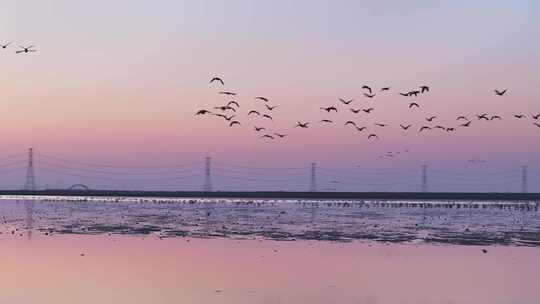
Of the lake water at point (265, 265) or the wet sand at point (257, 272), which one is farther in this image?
the lake water at point (265, 265)

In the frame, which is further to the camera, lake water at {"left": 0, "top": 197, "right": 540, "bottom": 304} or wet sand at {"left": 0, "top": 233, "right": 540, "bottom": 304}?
lake water at {"left": 0, "top": 197, "right": 540, "bottom": 304}

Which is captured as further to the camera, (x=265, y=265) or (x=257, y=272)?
(x=265, y=265)

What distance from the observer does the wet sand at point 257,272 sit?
20797 mm

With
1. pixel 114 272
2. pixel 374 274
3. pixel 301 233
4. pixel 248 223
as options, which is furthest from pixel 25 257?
pixel 248 223

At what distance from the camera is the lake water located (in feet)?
69.1

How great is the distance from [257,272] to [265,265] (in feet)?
5.39

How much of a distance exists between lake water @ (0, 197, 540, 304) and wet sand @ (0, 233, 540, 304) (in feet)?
0.10

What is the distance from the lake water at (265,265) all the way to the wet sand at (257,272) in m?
0.03

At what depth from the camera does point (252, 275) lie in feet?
81.1

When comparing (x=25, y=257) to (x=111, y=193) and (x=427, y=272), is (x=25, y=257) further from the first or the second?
(x=111, y=193)

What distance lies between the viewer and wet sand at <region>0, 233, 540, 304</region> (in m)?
20.8

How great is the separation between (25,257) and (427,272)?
1403 cm

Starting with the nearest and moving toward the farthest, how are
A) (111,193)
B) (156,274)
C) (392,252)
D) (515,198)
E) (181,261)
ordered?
(156,274) → (181,261) → (392,252) → (515,198) → (111,193)

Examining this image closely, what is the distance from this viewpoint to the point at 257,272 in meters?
25.4
